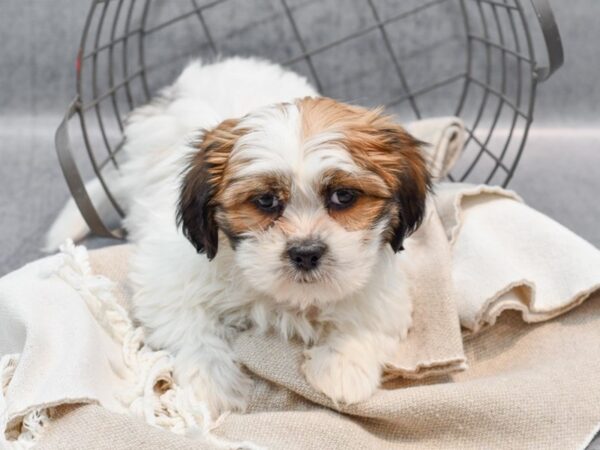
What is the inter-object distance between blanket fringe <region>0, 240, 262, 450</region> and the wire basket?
107 cm

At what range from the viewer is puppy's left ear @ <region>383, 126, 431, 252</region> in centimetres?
165

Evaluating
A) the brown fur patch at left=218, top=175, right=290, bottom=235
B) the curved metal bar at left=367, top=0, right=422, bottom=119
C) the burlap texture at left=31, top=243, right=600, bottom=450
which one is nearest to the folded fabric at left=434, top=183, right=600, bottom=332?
the burlap texture at left=31, top=243, right=600, bottom=450

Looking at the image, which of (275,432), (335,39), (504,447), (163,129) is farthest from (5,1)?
(504,447)

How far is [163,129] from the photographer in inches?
92.4

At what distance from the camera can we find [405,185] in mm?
1656

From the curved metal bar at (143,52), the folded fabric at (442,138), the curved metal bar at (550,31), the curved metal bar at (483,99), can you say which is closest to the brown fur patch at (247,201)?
the curved metal bar at (550,31)

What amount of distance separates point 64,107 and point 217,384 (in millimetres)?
1718

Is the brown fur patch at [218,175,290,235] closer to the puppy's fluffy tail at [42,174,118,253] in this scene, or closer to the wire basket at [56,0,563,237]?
the puppy's fluffy tail at [42,174,118,253]

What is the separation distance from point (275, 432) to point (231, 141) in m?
0.60

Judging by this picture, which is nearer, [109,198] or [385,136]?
[385,136]

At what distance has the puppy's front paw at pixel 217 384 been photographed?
170cm

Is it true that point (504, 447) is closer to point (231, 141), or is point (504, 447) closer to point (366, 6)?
point (231, 141)

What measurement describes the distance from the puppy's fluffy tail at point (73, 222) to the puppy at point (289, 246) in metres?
0.52

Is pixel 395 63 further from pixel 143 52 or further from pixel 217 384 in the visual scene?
pixel 217 384
